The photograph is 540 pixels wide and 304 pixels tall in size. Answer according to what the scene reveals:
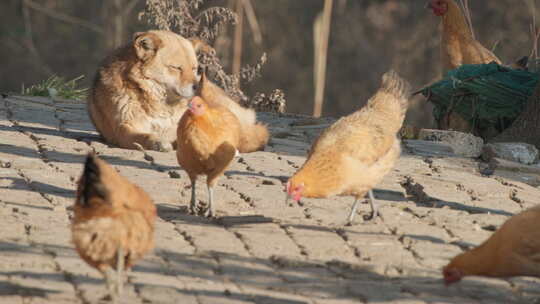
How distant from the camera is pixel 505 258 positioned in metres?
5.93

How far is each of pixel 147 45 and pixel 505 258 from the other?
514cm

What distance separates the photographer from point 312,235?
23.7 feet

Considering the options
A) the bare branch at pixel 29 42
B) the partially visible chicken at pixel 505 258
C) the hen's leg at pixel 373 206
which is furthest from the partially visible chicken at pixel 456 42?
the bare branch at pixel 29 42

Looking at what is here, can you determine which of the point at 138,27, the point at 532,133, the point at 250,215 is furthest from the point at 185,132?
the point at 138,27

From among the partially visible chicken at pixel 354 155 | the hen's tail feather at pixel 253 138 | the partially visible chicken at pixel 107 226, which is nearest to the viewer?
the partially visible chicken at pixel 107 226

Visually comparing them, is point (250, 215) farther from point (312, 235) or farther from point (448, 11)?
point (448, 11)

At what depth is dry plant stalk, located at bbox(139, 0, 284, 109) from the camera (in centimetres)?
1236

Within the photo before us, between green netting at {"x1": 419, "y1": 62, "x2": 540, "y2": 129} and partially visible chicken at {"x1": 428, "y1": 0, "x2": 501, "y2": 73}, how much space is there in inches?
60.2

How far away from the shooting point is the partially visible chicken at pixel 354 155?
7039mm

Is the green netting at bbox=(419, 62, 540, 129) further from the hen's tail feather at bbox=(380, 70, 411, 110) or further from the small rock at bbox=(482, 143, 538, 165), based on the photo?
the hen's tail feather at bbox=(380, 70, 411, 110)

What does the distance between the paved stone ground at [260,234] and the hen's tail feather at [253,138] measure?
11cm

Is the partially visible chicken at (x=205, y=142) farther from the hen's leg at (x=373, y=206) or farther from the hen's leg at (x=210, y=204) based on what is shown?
the hen's leg at (x=373, y=206)

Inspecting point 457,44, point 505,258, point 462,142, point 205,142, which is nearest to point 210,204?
point 205,142

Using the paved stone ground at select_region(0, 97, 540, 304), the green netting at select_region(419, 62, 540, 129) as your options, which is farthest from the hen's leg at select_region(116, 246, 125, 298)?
the green netting at select_region(419, 62, 540, 129)
